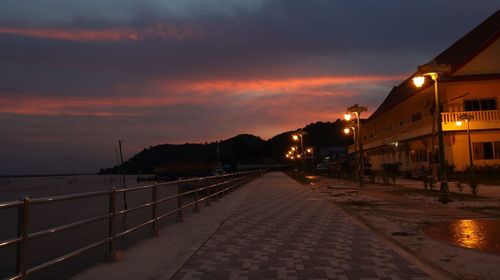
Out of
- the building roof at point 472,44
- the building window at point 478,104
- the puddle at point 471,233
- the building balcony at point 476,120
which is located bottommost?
the puddle at point 471,233

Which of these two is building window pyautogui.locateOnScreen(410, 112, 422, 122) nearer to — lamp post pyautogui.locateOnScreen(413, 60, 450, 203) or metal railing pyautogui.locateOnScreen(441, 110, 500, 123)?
metal railing pyautogui.locateOnScreen(441, 110, 500, 123)

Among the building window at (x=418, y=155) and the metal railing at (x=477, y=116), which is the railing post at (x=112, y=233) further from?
the building window at (x=418, y=155)

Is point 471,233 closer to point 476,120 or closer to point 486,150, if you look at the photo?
point 476,120

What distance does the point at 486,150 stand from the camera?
113 feet

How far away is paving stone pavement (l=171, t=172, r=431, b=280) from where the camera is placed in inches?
266

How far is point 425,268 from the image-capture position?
7039mm

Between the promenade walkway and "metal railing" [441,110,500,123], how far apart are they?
81.5 feet

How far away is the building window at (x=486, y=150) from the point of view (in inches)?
1346

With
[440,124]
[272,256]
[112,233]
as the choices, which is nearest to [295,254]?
[272,256]

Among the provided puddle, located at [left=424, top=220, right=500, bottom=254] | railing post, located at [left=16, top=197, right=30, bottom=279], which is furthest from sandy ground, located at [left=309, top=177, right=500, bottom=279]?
railing post, located at [left=16, top=197, right=30, bottom=279]

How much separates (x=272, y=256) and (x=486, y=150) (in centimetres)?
3151

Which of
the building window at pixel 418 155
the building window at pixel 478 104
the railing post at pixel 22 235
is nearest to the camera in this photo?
the railing post at pixel 22 235

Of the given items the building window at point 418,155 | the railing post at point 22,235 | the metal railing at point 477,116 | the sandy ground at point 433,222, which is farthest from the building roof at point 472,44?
the railing post at point 22,235

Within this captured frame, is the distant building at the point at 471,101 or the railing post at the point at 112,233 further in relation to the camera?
the distant building at the point at 471,101
